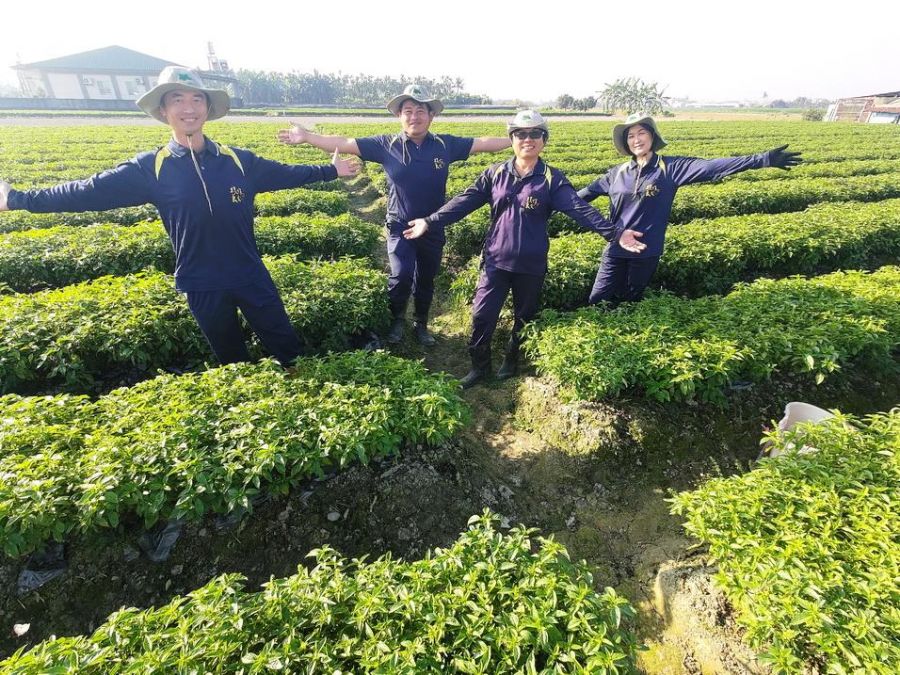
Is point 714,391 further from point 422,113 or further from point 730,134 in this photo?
point 730,134

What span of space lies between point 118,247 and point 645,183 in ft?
25.6

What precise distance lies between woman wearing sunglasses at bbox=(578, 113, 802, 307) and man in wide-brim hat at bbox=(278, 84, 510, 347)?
4.65 feet

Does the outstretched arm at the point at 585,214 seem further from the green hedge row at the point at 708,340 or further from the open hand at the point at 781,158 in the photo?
the open hand at the point at 781,158

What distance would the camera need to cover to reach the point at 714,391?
4.08 metres

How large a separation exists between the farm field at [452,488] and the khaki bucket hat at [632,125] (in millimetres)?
1659

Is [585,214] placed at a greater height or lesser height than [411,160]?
lesser

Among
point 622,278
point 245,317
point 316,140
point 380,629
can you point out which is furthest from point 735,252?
point 380,629

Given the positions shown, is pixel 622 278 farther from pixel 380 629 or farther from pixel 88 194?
pixel 88 194

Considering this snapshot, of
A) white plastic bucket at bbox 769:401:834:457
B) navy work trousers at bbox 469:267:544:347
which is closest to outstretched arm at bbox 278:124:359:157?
navy work trousers at bbox 469:267:544:347

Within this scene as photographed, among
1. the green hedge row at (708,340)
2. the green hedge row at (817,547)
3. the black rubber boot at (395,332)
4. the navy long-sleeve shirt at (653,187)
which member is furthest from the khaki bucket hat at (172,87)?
the green hedge row at (817,547)

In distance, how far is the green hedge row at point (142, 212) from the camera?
8766mm

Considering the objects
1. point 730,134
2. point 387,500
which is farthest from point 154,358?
point 730,134

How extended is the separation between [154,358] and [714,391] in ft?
19.2

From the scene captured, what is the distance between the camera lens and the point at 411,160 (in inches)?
199
